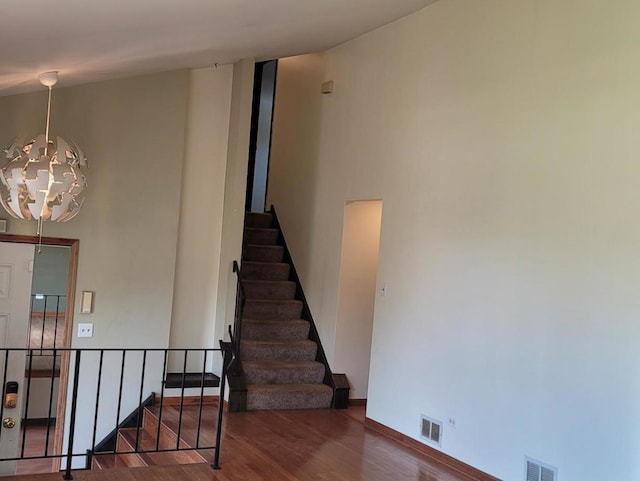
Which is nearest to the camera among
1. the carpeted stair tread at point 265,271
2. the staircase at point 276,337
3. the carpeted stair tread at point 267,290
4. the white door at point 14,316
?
the white door at point 14,316

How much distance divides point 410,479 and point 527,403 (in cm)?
91

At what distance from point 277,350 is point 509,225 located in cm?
288

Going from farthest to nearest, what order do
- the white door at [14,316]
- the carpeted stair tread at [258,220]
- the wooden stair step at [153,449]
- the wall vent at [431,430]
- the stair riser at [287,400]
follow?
the carpeted stair tread at [258,220], the stair riser at [287,400], the white door at [14,316], the wall vent at [431,430], the wooden stair step at [153,449]

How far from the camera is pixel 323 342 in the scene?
617 cm

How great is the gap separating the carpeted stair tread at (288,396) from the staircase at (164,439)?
38 cm

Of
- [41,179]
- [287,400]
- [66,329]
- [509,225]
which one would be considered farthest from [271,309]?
[41,179]

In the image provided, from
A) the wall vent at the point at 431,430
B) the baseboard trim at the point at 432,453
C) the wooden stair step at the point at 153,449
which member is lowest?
the wooden stair step at the point at 153,449

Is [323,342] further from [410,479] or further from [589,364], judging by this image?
[589,364]

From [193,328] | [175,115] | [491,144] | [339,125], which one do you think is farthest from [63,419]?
[491,144]

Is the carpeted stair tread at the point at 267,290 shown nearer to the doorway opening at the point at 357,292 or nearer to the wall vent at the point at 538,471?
the doorway opening at the point at 357,292

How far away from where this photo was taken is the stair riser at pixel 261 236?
717 centimetres

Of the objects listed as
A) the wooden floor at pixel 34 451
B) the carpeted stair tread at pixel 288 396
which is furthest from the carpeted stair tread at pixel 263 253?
the wooden floor at pixel 34 451

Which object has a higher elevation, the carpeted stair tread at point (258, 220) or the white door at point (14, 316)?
the carpeted stair tread at point (258, 220)

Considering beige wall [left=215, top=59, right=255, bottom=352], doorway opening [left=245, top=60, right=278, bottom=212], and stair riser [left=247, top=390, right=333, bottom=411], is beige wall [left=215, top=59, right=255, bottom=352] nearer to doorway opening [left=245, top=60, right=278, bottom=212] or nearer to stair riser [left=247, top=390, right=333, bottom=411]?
stair riser [left=247, top=390, right=333, bottom=411]
